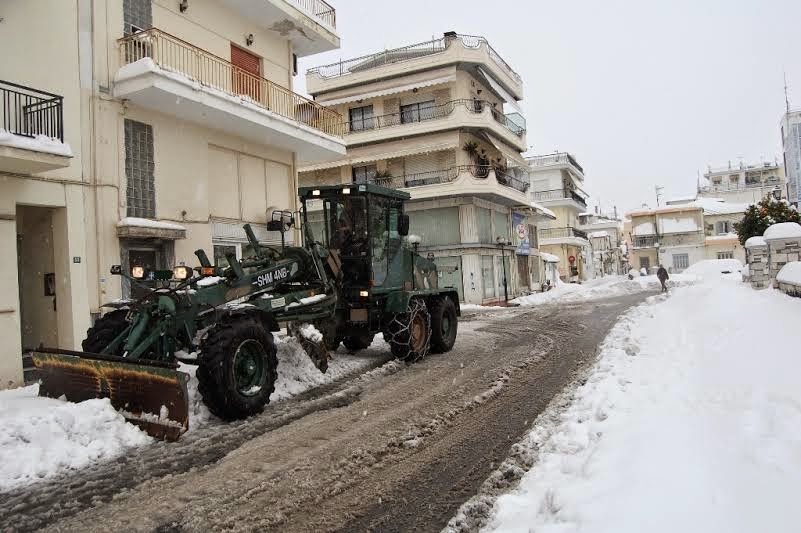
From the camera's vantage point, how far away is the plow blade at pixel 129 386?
5.15m

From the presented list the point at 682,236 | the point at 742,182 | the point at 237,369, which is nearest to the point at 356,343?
the point at 237,369

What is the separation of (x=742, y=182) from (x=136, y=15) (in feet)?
285

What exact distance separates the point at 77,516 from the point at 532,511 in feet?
10.2

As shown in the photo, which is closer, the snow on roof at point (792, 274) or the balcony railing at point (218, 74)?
the balcony railing at point (218, 74)

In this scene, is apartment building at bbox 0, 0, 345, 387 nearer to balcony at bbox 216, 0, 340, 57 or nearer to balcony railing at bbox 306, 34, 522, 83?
balcony at bbox 216, 0, 340, 57

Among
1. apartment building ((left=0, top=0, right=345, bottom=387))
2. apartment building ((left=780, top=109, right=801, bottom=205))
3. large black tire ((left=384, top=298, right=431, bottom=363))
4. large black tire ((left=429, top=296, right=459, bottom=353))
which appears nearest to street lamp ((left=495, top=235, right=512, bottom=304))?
apartment building ((left=780, top=109, right=801, bottom=205))

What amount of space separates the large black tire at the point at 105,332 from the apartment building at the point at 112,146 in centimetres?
305

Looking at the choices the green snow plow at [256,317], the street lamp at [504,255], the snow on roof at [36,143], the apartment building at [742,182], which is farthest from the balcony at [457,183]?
the apartment building at [742,182]

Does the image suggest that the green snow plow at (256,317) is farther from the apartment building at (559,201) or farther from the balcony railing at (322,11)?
the apartment building at (559,201)

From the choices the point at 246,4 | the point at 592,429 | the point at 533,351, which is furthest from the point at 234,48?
the point at 592,429

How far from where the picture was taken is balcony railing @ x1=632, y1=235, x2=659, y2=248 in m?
59.8

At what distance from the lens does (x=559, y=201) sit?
4597 cm

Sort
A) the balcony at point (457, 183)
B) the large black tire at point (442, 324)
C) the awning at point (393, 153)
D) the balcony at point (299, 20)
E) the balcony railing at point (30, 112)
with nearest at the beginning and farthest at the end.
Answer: the balcony railing at point (30, 112), the large black tire at point (442, 324), the balcony at point (299, 20), the balcony at point (457, 183), the awning at point (393, 153)

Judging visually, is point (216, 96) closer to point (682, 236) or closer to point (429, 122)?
point (429, 122)
